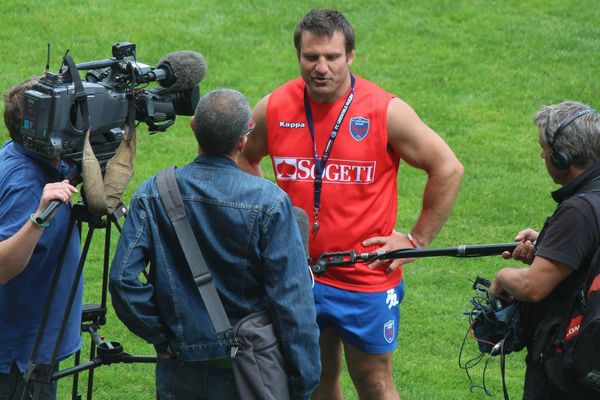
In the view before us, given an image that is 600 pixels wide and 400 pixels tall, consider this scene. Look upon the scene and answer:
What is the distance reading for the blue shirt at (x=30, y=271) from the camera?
15.9 feet

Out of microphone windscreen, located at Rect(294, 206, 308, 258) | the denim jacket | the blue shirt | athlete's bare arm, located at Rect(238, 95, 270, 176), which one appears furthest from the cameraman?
athlete's bare arm, located at Rect(238, 95, 270, 176)

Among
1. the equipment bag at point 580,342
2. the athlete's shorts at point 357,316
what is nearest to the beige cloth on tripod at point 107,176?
the athlete's shorts at point 357,316

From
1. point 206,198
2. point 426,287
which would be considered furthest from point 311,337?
point 426,287

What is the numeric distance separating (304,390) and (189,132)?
6.42m

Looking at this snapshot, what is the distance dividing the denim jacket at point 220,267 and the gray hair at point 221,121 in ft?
0.22

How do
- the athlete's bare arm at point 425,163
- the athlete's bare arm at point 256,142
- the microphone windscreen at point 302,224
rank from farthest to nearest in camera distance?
the athlete's bare arm at point 256,142 < the athlete's bare arm at point 425,163 < the microphone windscreen at point 302,224

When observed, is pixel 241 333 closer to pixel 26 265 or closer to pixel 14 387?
pixel 26 265

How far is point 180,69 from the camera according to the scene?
527 centimetres

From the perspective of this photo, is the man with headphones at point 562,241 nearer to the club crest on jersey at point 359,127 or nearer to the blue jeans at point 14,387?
the club crest on jersey at point 359,127

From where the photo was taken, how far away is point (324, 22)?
5.66 metres

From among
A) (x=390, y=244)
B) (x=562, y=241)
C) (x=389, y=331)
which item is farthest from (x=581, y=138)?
(x=389, y=331)

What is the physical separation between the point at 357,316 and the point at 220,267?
4.27ft

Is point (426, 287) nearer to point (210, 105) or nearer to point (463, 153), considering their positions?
point (463, 153)

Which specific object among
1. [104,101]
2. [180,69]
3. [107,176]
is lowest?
[107,176]
